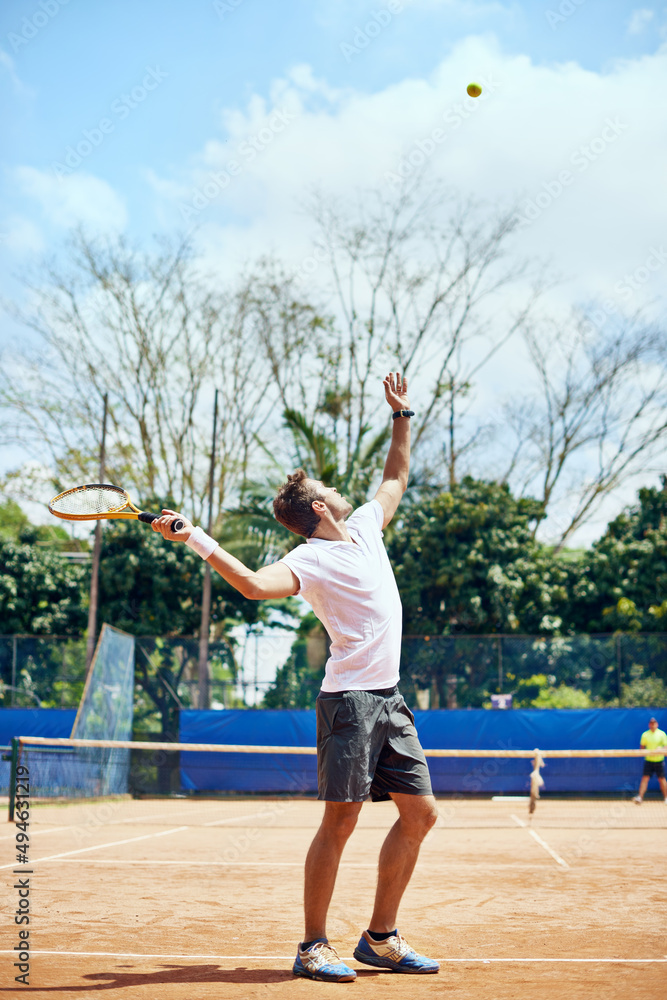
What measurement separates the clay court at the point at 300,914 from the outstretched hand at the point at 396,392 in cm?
248

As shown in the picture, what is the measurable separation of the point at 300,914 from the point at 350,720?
2.08m

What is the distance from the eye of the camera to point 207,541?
348 cm

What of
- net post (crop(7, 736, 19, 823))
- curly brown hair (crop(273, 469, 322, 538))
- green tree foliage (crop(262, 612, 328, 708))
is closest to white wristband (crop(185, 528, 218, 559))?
curly brown hair (crop(273, 469, 322, 538))

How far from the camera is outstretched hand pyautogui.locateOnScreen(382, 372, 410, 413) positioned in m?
4.67

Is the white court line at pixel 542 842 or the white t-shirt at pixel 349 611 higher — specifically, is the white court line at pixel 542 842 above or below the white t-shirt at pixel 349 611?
below

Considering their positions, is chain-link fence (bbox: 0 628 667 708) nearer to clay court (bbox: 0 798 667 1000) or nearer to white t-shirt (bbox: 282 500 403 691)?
clay court (bbox: 0 798 667 1000)

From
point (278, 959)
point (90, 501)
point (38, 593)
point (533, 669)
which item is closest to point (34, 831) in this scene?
point (90, 501)

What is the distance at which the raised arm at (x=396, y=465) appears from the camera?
441cm

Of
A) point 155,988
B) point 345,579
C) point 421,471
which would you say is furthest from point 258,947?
point 421,471

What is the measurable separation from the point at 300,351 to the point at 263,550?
7.97 meters

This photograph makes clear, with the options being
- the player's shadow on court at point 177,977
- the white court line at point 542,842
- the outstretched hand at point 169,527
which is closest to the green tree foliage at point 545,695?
the white court line at point 542,842

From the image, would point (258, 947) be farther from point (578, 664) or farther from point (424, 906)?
point (578, 664)

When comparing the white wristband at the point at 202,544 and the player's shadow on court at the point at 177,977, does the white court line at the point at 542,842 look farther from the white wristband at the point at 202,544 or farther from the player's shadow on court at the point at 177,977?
the white wristband at the point at 202,544

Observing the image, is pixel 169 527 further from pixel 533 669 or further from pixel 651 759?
pixel 533 669
